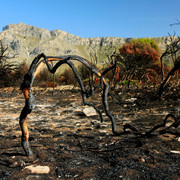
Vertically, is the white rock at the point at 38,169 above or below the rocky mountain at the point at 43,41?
below

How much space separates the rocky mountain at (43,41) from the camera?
83856 millimetres

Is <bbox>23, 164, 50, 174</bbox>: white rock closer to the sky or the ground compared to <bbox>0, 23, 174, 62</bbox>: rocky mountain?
closer to the ground

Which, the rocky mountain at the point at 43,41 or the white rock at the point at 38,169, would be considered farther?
the rocky mountain at the point at 43,41

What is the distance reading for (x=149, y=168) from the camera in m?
1.42

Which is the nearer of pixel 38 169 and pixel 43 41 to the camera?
pixel 38 169

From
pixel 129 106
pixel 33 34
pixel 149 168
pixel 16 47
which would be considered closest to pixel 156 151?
pixel 149 168

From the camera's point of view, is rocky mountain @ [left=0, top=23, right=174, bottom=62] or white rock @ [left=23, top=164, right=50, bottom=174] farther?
rocky mountain @ [left=0, top=23, right=174, bottom=62]

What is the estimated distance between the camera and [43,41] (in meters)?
95.8

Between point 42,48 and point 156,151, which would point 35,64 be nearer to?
point 156,151

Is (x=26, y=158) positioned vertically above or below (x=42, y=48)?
below

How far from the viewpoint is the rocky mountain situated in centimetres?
8386

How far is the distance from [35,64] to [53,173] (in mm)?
825

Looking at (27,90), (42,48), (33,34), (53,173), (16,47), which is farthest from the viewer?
(33,34)

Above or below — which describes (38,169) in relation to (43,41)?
below
